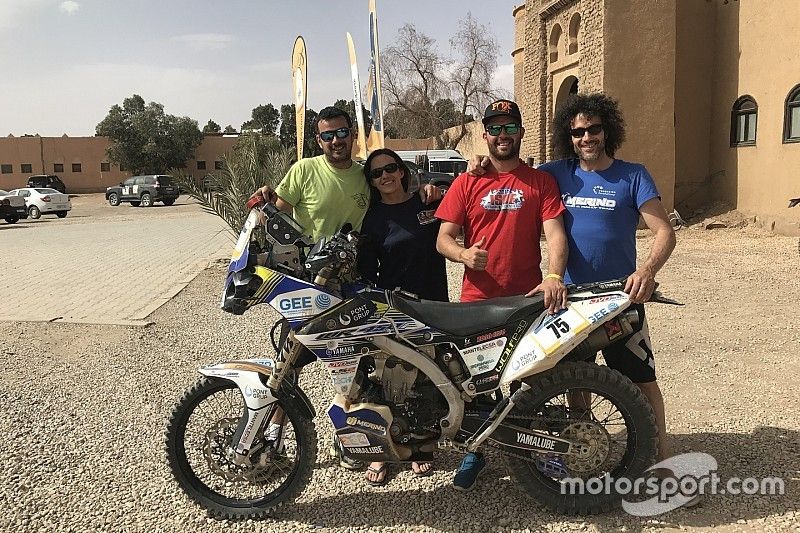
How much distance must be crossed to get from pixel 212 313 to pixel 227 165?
409 centimetres

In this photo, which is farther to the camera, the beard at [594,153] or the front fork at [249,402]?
the beard at [594,153]

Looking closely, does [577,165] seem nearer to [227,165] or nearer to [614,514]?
[614,514]

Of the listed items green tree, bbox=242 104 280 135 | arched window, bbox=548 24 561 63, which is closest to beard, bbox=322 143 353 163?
arched window, bbox=548 24 561 63

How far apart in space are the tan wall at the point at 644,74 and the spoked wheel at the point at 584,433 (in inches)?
472

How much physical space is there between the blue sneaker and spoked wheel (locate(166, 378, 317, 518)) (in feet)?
2.48

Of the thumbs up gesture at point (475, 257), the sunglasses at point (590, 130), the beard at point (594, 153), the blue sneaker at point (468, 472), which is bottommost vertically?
the blue sneaker at point (468, 472)

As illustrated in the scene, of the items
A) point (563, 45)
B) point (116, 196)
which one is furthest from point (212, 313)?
point (116, 196)

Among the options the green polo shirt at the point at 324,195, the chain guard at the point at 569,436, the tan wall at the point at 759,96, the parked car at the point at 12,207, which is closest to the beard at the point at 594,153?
the green polo shirt at the point at 324,195

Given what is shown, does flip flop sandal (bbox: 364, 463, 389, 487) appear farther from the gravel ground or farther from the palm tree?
the palm tree

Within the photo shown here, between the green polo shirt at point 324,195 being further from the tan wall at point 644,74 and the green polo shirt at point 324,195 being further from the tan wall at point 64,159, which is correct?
the tan wall at point 64,159

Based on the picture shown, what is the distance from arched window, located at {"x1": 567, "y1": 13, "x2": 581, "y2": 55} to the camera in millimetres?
15680

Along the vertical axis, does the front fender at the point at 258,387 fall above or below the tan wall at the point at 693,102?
below

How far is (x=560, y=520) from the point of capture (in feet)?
9.49

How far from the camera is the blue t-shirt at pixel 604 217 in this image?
9.75 feet
